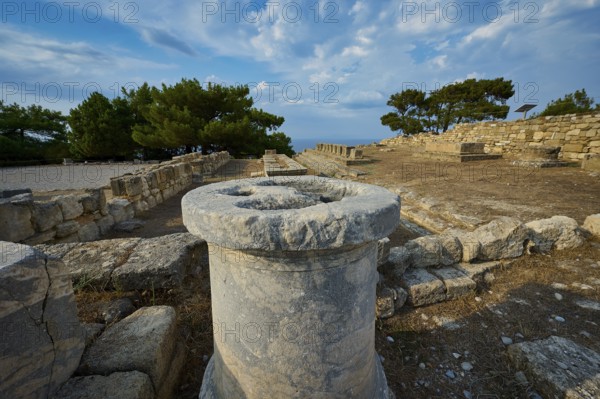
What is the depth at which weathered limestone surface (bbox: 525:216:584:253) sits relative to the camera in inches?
139

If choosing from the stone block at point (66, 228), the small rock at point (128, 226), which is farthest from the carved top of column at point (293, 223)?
the small rock at point (128, 226)

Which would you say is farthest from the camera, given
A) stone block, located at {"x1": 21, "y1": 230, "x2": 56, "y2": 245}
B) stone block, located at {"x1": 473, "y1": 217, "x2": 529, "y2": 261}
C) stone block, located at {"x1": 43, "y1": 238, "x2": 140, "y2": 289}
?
stone block, located at {"x1": 21, "y1": 230, "x2": 56, "y2": 245}

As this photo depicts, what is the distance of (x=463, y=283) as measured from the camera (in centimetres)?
288

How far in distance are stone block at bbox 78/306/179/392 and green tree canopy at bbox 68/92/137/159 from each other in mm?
23843

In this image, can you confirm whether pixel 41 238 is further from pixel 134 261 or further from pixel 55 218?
pixel 134 261

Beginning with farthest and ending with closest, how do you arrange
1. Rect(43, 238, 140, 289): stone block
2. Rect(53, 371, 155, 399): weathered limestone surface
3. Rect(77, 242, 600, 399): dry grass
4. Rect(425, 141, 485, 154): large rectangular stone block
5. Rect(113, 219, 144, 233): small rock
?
1. Rect(425, 141, 485, 154): large rectangular stone block
2. Rect(113, 219, 144, 233): small rock
3. Rect(43, 238, 140, 289): stone block
4. Rect(77, 242, 600, 399): dry grass
5. Rect(53, 371, 155, 399): weathered limestone surface

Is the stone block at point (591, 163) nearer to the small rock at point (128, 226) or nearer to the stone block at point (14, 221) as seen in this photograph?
the small rock at point (128, 226)

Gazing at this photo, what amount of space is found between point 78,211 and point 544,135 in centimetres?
1548

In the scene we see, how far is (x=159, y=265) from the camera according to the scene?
263 cm

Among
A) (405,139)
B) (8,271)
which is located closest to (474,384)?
(8,271)

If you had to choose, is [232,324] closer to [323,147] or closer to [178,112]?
[323,147]

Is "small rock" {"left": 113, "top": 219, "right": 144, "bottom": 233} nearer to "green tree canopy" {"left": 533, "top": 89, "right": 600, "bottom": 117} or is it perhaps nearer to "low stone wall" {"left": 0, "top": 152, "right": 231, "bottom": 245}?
"low stone wall" {"left": 0, "top": 152, "right": 231, "bottom": 245}

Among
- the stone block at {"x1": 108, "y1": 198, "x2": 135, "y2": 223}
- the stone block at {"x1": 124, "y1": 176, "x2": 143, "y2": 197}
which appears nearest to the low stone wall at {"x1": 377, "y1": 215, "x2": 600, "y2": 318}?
the stone block at {"x1": 108, "y1": 198, "x2": 135, "y2": 223}

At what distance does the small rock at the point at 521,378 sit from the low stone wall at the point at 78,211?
555 centimetres
